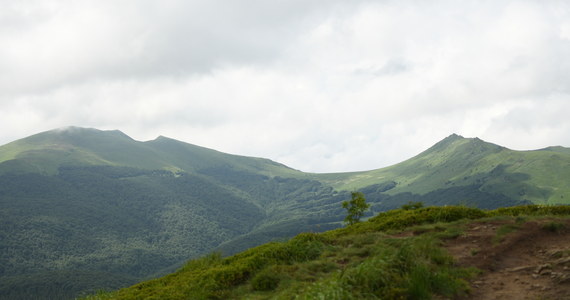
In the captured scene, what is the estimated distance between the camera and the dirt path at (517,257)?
38.5 ft

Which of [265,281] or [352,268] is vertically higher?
[352,268]

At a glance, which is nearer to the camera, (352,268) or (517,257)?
(352,268)

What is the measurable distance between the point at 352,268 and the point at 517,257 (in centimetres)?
688

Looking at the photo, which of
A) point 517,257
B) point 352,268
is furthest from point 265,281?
point 517,257

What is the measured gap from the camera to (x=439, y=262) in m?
14.2

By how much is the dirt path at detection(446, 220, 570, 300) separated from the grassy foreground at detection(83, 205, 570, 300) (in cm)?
69

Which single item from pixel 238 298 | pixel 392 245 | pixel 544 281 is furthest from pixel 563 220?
pixel 238 298

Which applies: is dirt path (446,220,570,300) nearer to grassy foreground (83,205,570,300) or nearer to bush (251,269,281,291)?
grassy foreground (83,205,570,300)

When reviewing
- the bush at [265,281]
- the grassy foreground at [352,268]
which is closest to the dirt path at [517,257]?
the grassy foreground at [352,268]

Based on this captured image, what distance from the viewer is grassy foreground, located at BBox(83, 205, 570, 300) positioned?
37.5 ft

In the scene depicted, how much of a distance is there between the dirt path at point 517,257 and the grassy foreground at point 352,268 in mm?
689

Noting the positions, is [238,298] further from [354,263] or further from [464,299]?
[464,299]

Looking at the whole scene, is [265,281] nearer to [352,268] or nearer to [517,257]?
[352,268]

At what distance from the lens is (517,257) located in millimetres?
14586
